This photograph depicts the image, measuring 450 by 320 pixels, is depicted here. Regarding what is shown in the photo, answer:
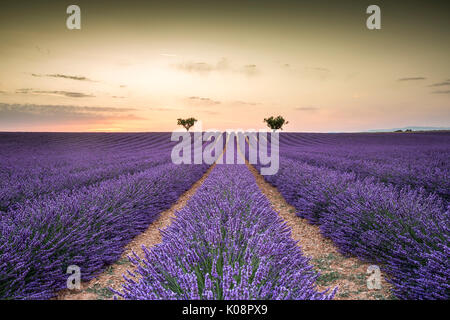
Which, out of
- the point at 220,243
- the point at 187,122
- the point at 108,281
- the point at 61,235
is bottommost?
the point at 108,281

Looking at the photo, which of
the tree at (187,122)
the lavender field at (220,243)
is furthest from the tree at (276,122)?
the lavender field at (220,243)

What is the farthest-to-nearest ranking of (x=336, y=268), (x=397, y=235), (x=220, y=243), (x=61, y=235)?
(x=336, y=268) < (x=61, y=235) < (x=397, y=235) < (x=220, y=243)

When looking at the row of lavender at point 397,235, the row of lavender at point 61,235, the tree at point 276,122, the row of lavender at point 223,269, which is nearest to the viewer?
the row of lavender at point 223,269

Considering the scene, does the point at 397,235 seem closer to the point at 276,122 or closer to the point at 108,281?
the point at 108,281

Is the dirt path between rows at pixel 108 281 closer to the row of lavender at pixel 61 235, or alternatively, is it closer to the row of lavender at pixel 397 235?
the row of lavender at pixel 61 235

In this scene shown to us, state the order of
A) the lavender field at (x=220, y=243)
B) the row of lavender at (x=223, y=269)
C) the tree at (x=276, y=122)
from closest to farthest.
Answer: the row of lavender at (x=223, y=269) → the lavender field at (x=220, y=243) → the tree at (x=276, y=122)

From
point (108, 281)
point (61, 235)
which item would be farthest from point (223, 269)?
point (61, 235)

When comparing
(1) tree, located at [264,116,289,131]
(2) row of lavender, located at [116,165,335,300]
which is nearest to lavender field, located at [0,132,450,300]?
(2) row of lavender, located at [116,165,335,300]

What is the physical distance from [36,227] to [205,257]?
74.4 inches

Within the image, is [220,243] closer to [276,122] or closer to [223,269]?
[223,269]

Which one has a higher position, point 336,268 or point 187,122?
point 187,122

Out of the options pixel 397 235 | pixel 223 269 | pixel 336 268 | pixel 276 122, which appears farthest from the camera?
pixel 276 122

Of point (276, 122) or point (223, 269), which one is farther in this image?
point (276, 122)
